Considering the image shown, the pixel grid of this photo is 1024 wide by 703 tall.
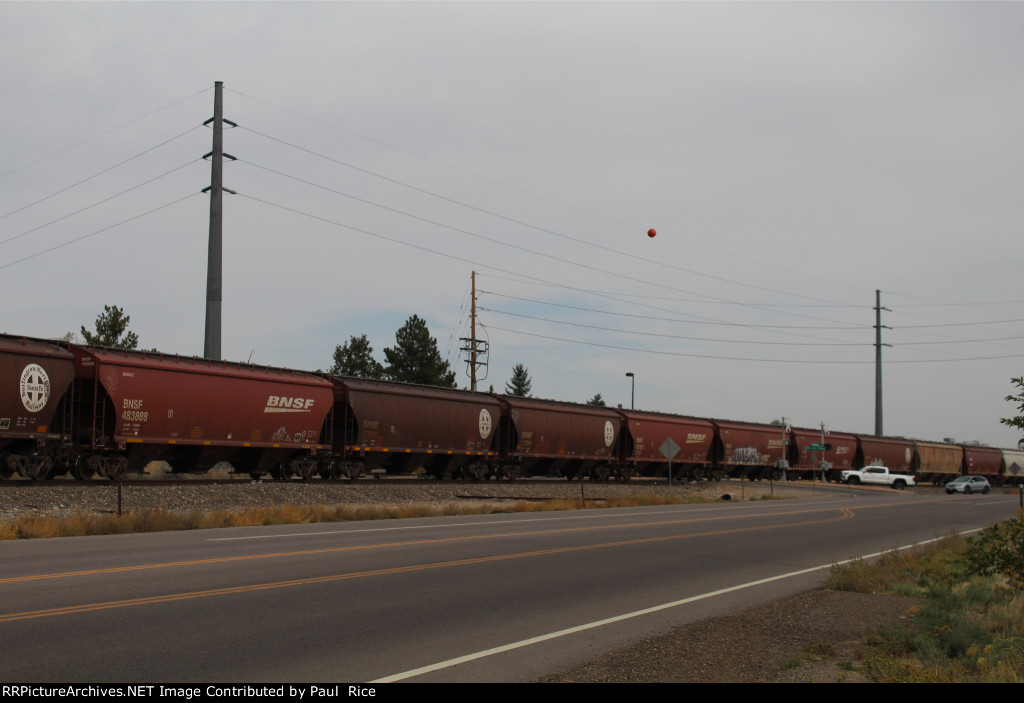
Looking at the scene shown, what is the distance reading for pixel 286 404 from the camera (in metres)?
29.0

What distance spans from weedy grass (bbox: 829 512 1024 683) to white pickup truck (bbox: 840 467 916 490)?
48016mm

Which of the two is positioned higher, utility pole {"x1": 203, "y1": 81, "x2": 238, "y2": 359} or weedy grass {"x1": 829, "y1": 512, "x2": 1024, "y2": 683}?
utility pole {"x1": 203, "y1": 81, "x2": 238, "y2": 359}

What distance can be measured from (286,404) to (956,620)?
23.8 meters

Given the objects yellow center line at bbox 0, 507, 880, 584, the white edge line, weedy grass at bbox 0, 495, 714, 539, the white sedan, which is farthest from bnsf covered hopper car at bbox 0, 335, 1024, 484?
the white edge line

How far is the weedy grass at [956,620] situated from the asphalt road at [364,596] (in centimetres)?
138

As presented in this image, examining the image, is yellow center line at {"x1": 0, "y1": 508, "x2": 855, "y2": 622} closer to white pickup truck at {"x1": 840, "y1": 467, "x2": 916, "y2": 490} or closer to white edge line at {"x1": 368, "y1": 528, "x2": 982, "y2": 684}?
Answer: white edge line at {"x1": 368, "y1": 528, "x2": 982, "y2": 684}

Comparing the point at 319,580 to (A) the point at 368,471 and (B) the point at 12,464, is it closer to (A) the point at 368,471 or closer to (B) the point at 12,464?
(B) the point at 12,464

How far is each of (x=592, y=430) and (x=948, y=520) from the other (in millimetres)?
17713

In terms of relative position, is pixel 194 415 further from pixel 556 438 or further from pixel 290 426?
pixel 556 438

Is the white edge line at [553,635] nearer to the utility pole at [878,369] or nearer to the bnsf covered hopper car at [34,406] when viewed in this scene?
the bnsf covered hopper car at [34,406]

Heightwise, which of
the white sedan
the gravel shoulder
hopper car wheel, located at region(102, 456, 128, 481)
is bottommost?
the white sedan

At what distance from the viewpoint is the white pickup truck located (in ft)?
191

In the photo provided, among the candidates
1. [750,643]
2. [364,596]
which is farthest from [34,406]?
[750,643]

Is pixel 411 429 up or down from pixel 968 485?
up
